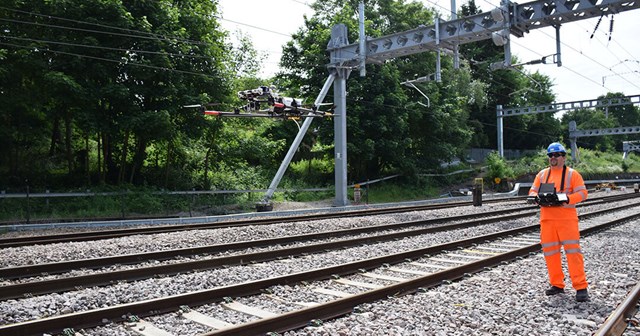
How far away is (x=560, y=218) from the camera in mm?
6012

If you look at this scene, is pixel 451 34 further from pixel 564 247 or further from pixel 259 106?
pixel 564 247

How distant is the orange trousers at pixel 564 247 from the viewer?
19.1ft

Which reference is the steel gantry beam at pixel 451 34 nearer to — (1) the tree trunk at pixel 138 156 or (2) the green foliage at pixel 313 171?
(2) the green foliage at pixel 313 171

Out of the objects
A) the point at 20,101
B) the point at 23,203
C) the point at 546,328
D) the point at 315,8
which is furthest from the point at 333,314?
the point at 315,8

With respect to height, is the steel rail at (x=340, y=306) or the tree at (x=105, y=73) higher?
the tree at (x=105, y=73)

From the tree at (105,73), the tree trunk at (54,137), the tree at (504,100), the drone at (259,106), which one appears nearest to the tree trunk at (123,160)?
the tree at (105,73)

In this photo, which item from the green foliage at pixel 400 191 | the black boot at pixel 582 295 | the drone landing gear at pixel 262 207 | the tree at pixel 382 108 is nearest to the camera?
the black boot at pixel 582 295

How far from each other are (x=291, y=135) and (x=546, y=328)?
81.6 feet

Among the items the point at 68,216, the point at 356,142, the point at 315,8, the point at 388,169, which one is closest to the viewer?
the point at 68,216

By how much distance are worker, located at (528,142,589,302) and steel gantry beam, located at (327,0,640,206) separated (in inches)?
498

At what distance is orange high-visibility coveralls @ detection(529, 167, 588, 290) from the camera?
5.86 m

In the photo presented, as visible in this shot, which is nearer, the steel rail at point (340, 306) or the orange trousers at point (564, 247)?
the steel rail at point (340, 306)

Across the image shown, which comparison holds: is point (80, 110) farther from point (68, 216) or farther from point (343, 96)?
point (343, 96)

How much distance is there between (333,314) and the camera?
5.23 meters
